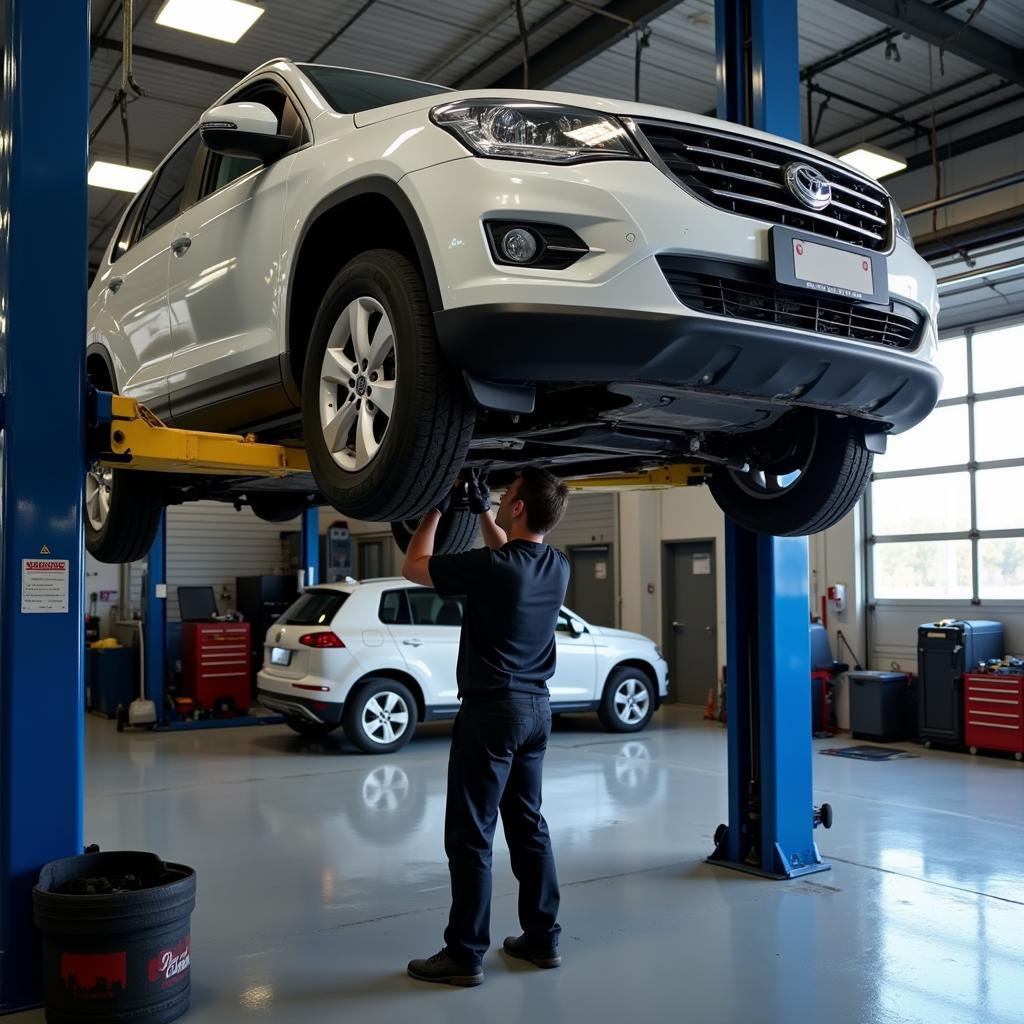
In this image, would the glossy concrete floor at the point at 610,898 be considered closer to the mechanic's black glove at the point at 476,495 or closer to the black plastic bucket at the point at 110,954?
the black plastic bucket at the point at 110,954

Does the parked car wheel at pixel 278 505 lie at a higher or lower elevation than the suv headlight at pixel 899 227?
lower

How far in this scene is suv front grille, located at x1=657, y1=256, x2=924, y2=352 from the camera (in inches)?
102

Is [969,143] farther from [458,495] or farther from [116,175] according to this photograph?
[116,175]

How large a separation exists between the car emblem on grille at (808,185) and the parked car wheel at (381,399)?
105 centimetres

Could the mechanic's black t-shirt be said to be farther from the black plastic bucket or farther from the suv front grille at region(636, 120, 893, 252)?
the suv front grille at region(636, 120, 893, 252)

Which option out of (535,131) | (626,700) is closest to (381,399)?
(535,131)

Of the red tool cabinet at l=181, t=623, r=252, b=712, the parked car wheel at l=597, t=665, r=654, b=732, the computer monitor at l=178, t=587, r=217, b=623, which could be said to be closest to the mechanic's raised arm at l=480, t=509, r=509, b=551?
the parked car wheel at l=597, t=665, r=654, b=732

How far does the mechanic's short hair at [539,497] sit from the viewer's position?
3.66 metres

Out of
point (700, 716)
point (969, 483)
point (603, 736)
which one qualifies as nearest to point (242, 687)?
point (603, 736)

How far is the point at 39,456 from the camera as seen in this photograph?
3.53 m

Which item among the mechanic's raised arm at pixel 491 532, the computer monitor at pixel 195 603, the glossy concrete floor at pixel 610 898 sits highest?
the mechanic's raised arm at pixel 491 532

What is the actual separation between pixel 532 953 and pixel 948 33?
20.8 feet

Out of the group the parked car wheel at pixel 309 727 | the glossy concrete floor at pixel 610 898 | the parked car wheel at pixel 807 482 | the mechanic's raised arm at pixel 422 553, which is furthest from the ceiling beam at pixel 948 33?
the parked car wheel at pixel 309 727

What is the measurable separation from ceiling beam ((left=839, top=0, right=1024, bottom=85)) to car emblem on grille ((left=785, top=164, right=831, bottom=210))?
161 inches
